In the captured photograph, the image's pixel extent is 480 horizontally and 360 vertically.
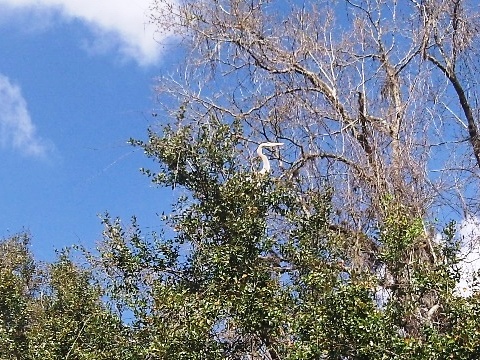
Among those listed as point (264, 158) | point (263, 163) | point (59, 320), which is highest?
point (264, 158)

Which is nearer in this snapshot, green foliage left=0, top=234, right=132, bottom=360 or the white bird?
green foliage left=0, top=234, right=132, bottom=360

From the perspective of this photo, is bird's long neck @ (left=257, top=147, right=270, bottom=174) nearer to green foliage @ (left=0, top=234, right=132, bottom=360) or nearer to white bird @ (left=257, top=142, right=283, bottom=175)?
white bird @ (left=257, top=142, right=283, bottom=175)

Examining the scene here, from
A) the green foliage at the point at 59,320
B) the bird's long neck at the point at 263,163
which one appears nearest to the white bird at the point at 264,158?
the bird's long neck at the point at 263,163

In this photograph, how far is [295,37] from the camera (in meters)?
9.15

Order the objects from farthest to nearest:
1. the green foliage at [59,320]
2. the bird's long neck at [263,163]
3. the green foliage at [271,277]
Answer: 1. the bird's long neck at [263,163]
2. the green foliage at [59,320]
3. the green foliage at [271,277]

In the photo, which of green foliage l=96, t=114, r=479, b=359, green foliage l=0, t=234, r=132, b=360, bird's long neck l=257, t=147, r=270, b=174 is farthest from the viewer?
bird's long neck l=257, t=147, r=270, b=174

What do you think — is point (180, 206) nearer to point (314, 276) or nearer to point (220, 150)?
point (220, 150)

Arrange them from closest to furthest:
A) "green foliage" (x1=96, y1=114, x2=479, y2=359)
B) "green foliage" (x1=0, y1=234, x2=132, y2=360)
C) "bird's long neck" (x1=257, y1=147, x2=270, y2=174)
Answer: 1. "green foliage" (x1=96, y1=114, x2=479, y2=359)
2. "green foliage" (x1=0, y1=234, x2=132, y2=360)
3. "bird's long neck" (x1=257, y1=147, x2=270, y2=174)

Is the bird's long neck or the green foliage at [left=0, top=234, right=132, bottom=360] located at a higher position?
the bird's long neck

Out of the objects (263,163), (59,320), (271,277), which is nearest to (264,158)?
(263,163)

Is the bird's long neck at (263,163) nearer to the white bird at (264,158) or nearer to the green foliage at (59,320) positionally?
the white bird at (264,158)

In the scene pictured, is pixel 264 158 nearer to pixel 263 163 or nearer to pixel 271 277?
pixel 263 163

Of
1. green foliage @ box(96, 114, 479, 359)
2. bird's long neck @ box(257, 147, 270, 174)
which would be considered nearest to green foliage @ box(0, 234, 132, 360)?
green foliage @ box(96, 114, 479, 359)

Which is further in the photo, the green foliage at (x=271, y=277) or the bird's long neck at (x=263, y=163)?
the bird's long neck at (x=263, y=163)
